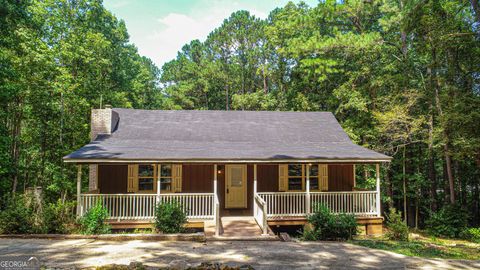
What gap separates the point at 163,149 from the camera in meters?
11.5

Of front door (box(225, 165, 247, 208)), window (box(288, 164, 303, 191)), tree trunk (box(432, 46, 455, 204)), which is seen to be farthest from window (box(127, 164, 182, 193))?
tree trunk (box(432, 46, 455, 204))

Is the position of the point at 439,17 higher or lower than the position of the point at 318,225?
higher

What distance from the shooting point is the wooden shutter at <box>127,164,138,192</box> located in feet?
40.1

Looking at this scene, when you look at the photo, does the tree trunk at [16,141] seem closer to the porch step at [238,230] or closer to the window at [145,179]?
the window at [145,179]

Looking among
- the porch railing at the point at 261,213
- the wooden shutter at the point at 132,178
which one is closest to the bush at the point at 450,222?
the porch railing at the point at 261,213

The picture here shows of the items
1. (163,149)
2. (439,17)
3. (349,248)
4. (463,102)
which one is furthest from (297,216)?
(439,17)

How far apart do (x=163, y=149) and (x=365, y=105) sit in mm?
13333

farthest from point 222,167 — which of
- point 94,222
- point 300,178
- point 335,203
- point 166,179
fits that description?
point 94,222

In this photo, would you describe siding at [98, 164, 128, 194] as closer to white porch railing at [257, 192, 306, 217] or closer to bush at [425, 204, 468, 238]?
white porch railing at [257, 192, 306, 217]

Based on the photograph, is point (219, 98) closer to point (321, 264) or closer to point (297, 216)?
point (297, 216)

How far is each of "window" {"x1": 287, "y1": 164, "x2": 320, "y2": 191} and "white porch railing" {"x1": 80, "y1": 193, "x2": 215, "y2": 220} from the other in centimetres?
380

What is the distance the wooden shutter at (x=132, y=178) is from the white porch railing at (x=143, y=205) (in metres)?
0.89

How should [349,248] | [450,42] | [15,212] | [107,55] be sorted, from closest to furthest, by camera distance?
[349,248] < [15,212] < [450,42] < [107,55]

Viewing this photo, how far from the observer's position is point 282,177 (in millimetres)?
12938
